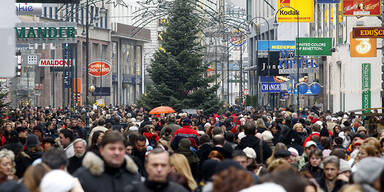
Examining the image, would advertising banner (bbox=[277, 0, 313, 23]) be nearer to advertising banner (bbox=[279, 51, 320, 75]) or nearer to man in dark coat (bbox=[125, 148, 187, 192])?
advertising banner (bbox=[279, 51, 320, 75])

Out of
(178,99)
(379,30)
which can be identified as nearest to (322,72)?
(178,99)

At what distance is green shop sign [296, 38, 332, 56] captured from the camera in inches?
2060

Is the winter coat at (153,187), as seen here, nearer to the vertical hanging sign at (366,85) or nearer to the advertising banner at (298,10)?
the vertical hanging sign at (366,85)

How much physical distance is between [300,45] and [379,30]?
72.2 ft

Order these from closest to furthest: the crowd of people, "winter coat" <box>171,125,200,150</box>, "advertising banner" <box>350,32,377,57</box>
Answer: the crowd of people
"winter coat" <box>171,125,200,150</box>
"advertising banner" <box>350,32,377,57</box>

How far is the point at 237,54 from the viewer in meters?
188

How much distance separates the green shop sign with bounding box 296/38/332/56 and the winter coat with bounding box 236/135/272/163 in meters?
36.2

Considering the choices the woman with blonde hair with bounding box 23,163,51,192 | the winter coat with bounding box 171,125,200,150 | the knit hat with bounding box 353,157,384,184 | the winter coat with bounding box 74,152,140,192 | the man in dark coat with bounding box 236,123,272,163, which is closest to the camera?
the knit hat with bounding box 353,157,384,184

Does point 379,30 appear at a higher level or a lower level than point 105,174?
higher

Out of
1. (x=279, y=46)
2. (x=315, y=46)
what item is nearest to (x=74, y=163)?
(x=315, y=46)

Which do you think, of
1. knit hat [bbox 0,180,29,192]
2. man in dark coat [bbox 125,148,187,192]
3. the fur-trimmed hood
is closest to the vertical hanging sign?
the fur-trimmed hood

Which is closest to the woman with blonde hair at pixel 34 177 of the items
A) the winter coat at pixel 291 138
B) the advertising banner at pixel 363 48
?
the winter coat at pixel 291 138

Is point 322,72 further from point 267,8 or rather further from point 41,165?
point 41,165

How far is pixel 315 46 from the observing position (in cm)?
5334
